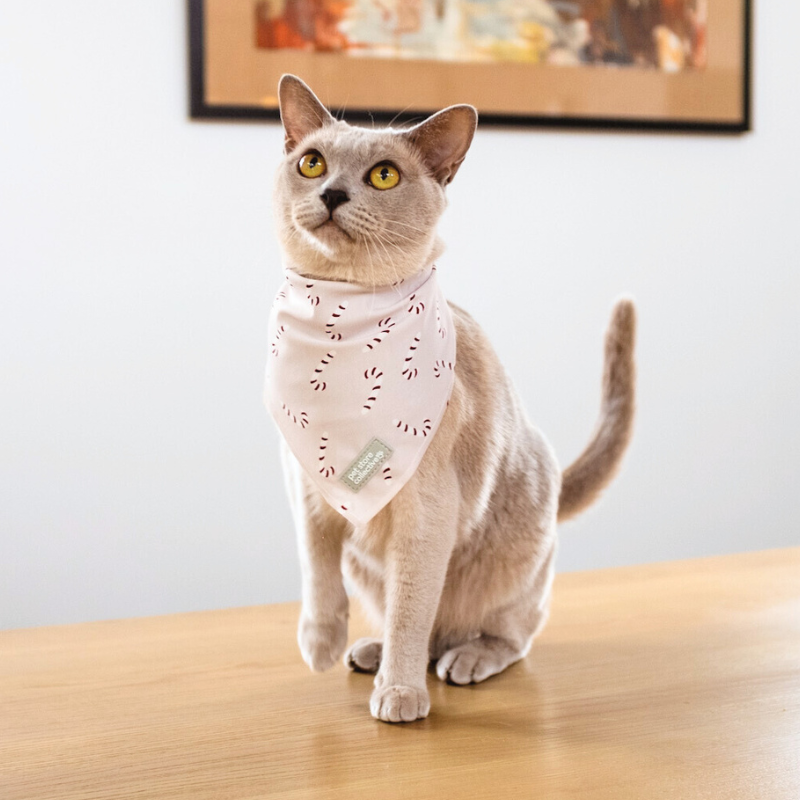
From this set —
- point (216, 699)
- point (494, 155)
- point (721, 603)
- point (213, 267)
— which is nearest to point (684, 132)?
point (494, 155)

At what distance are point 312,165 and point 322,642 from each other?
0.46 meters

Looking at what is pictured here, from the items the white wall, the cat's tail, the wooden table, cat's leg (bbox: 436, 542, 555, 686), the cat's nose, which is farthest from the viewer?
the white wall

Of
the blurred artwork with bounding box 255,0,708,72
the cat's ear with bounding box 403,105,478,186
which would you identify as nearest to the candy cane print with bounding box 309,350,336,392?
the cat's ear with bounding box 403,105,478,186

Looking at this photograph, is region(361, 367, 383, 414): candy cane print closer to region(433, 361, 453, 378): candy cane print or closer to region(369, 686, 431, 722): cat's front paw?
region(433, 361, 453, 378): candy cane print

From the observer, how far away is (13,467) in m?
1.76

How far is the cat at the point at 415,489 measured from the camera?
0.87 meters

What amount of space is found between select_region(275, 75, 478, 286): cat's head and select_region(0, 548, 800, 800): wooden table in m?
0.41

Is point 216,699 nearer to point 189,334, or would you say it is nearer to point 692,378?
point 189,334

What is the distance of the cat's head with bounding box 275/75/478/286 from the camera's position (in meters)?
0.85

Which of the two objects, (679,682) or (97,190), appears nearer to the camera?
(679,682)

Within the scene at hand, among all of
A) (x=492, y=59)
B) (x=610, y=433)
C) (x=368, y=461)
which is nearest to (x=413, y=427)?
(x=368, y=461)

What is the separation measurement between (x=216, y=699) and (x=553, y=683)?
336 millimetres

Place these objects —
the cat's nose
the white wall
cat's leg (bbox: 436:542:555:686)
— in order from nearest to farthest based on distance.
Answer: the cat's nose, cat's leg (bbox: 436:542:555:686), the white wall

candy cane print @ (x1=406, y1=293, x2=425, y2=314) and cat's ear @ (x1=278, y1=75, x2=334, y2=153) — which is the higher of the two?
cat's ear @ (x1=278, y1=75, x2=334, y2=153)
